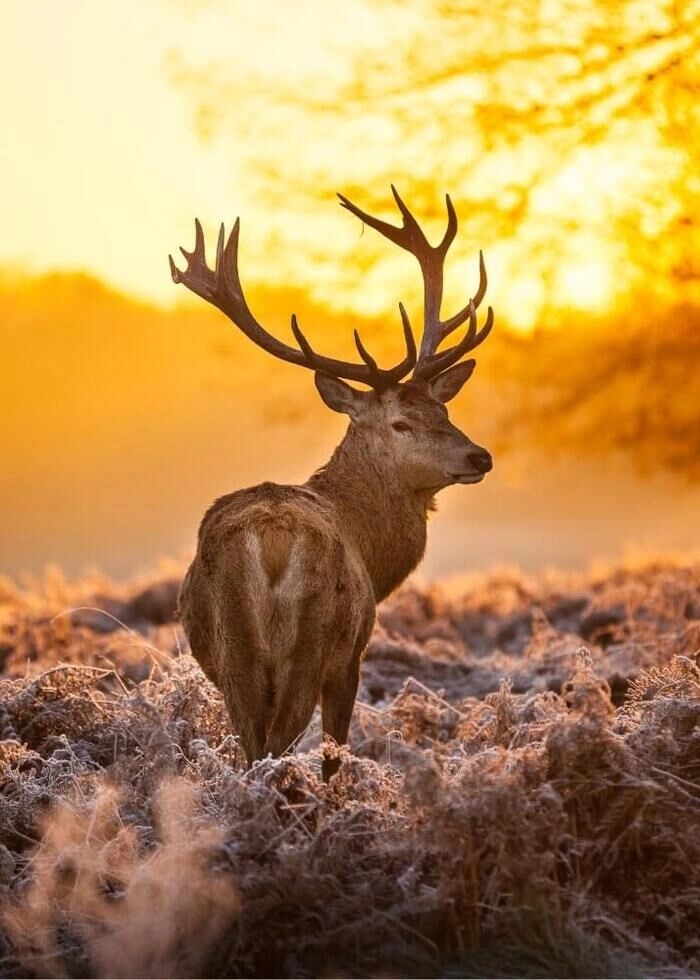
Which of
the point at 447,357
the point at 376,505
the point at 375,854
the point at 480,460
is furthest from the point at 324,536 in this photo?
the point at 447,357

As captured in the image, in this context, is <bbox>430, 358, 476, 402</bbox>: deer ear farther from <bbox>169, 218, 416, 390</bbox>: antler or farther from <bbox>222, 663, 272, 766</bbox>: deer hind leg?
<bbox>222, 663, 272, 766</bbox>: deer hind leg

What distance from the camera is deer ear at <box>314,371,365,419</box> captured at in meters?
9.99

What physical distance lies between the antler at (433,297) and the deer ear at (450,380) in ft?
0.14

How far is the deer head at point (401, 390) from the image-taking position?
980 cm

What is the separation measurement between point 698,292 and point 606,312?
0.93 meters

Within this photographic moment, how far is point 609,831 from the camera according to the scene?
23.3 feet

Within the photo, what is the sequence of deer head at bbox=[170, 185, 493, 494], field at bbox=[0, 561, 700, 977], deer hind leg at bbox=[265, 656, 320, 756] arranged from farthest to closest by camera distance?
1. deer head at bbox=[170, 185, 493, 494]
2. deer hind leg at bbox=[265, 656, 320, 756]
3. field at bbox=[0, 561, 700, 977]

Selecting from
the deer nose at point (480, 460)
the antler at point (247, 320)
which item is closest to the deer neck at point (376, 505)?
the antler at point (247, 320)

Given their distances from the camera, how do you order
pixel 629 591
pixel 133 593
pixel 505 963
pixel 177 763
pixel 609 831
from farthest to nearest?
pixel 133 593 → pixel 629 591 → pixel 177 763 → pixel 609 831 → pixel 505 963

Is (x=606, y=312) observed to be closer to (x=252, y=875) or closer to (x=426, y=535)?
(x=426, y=535)

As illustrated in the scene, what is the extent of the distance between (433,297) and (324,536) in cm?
298

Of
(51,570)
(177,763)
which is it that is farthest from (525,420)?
(177,763)

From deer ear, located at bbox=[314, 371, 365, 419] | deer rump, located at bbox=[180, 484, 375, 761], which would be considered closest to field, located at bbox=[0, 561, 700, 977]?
deer rump, located at bbox=[180, 484, 375, 761]

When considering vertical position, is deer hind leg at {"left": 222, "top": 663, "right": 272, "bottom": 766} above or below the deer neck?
below
